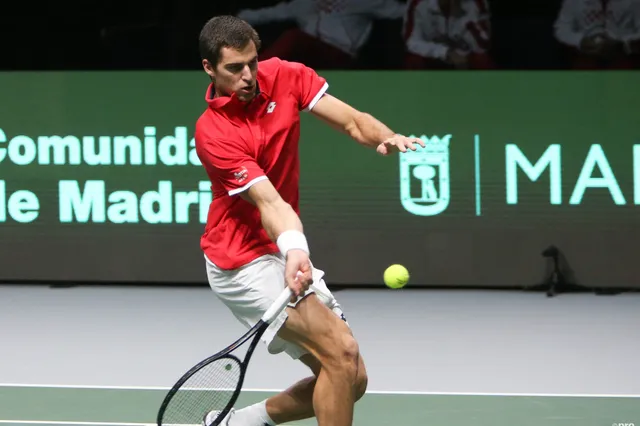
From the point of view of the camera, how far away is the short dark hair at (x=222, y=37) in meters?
4.31

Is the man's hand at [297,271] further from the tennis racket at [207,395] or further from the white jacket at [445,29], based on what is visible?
the white jacket at [445,29]

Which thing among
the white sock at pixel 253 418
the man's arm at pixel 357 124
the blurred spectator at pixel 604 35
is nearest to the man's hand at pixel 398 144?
the man's arm at pixel 357 124

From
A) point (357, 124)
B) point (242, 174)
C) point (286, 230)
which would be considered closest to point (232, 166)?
point (242, 174)

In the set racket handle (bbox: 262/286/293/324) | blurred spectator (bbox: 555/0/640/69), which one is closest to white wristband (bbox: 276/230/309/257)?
racket handle (bbox: 262/286/293/324)

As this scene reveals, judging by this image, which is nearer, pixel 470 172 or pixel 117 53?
pixel 470 172

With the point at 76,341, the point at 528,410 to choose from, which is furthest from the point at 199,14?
the point at 528,410

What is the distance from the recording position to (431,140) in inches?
330

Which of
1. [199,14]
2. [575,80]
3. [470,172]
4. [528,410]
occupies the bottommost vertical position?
[528,410]

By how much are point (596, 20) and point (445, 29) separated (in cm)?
99

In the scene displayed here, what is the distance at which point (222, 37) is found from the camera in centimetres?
432

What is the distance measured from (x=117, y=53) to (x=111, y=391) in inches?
144

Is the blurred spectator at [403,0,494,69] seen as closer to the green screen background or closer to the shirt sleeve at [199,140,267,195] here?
the green screen background

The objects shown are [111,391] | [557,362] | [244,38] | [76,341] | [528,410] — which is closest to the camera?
[244,38]

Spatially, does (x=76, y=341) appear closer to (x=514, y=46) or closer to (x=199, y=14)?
(x=199, y=14)
